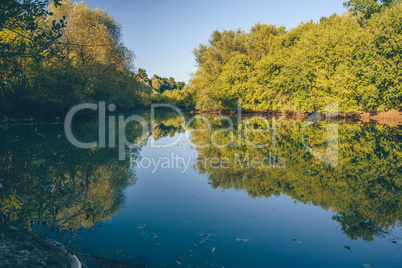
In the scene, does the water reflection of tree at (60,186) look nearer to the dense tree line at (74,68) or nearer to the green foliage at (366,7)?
the dense tree line at (74,68)

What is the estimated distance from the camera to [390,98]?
28.3 meters

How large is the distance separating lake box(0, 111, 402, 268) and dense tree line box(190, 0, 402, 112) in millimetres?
21657

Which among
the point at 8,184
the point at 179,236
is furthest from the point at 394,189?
the point at 8,184

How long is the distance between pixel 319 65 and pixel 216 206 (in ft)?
112

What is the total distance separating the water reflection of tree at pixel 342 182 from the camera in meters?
5.62

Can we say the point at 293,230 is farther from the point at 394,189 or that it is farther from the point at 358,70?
the point at 358,70

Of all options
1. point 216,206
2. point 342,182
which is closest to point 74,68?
point 216,206

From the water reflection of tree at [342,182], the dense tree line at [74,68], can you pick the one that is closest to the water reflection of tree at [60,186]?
the water reflection of tree at [342,182]

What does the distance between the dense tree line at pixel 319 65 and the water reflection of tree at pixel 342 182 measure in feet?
66.4

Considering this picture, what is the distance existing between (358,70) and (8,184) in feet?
117

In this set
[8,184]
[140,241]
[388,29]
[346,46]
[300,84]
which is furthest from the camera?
[300,84]

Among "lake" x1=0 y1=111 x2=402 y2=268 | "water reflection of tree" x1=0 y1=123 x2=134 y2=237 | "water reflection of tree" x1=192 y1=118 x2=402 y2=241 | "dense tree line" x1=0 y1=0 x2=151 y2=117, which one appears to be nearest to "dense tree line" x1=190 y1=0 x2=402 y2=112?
"water reflection of tree" x1=192 y1=118 x2=402 y2=241

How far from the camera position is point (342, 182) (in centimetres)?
795
